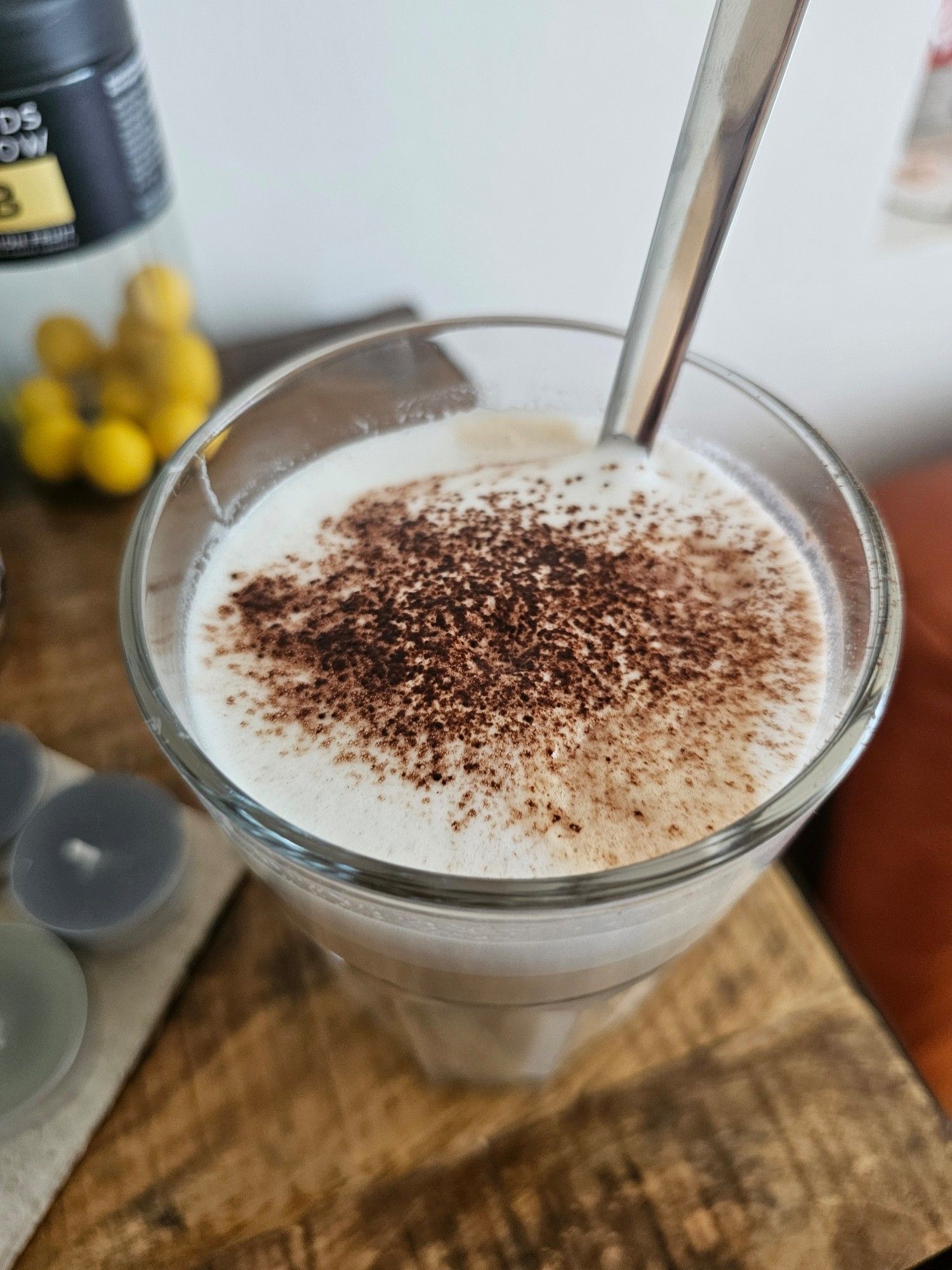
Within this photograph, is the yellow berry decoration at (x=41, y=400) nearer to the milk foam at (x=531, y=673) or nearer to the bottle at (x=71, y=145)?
the bottle at (x=71, y=145)

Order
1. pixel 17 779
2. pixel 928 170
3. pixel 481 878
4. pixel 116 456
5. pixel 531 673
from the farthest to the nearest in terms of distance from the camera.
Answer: pixel 928 170, pixel 116 456, pixel 17 779, pixel 531 673, pixel 481 878

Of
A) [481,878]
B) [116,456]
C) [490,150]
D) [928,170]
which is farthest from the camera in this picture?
[928,170]

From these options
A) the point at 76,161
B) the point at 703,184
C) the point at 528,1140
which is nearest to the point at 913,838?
the point at 528,1140

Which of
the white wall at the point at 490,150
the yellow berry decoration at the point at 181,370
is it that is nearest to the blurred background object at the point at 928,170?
the white wall at the point at 490,150

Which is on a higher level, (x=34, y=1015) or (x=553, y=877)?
(x=553, y=877)

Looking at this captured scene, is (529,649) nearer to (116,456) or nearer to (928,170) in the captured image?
(116,456)

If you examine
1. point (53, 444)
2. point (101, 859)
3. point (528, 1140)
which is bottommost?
point (528, 1140)
